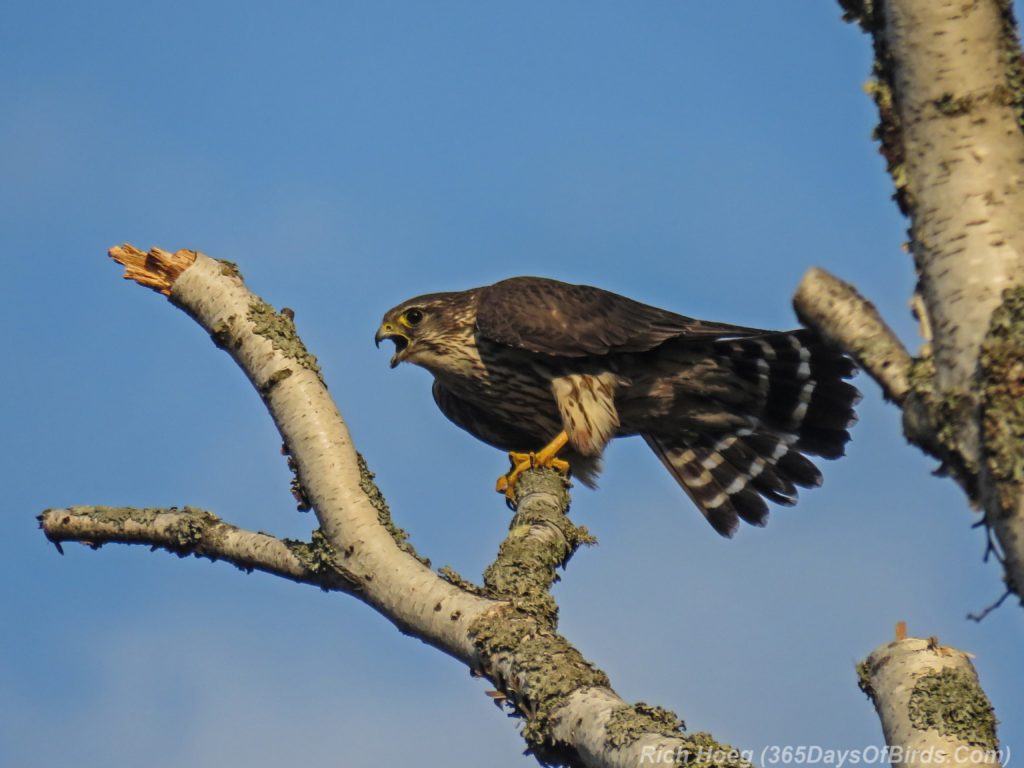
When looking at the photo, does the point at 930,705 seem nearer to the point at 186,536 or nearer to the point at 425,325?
the point at 186,536

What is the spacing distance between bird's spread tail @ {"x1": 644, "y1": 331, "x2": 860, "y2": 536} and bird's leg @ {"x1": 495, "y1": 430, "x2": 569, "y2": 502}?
1165 mm

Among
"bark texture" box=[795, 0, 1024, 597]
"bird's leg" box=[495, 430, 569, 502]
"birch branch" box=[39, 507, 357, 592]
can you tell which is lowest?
"bark texture" box=[795, 0, 1024, 597]

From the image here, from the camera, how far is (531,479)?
18.2 feet

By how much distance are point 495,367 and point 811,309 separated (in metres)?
4.31

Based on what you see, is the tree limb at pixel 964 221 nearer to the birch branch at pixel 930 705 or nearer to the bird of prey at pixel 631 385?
the birch branch at pixel 930 705

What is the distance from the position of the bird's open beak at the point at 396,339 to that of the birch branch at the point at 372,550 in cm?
232

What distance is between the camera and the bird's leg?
622 cm

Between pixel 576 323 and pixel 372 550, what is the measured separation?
9.84ft

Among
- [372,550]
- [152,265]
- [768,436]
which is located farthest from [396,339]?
[372,550]

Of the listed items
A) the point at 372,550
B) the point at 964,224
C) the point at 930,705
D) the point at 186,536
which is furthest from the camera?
the point at 186,536

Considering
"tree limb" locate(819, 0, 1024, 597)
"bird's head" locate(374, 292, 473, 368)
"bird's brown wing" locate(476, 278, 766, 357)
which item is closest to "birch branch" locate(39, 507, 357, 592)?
"tree limb" locate(819, 0, 1024, 597)

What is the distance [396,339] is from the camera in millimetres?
7398

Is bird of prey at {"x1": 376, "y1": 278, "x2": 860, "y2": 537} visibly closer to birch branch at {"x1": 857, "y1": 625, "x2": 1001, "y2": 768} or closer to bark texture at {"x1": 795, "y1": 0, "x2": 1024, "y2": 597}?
birch branch at {"x1": 857, "y1": 625, "x2": 1001, "y2": 768}

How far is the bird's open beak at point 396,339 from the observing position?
23.7 feet
